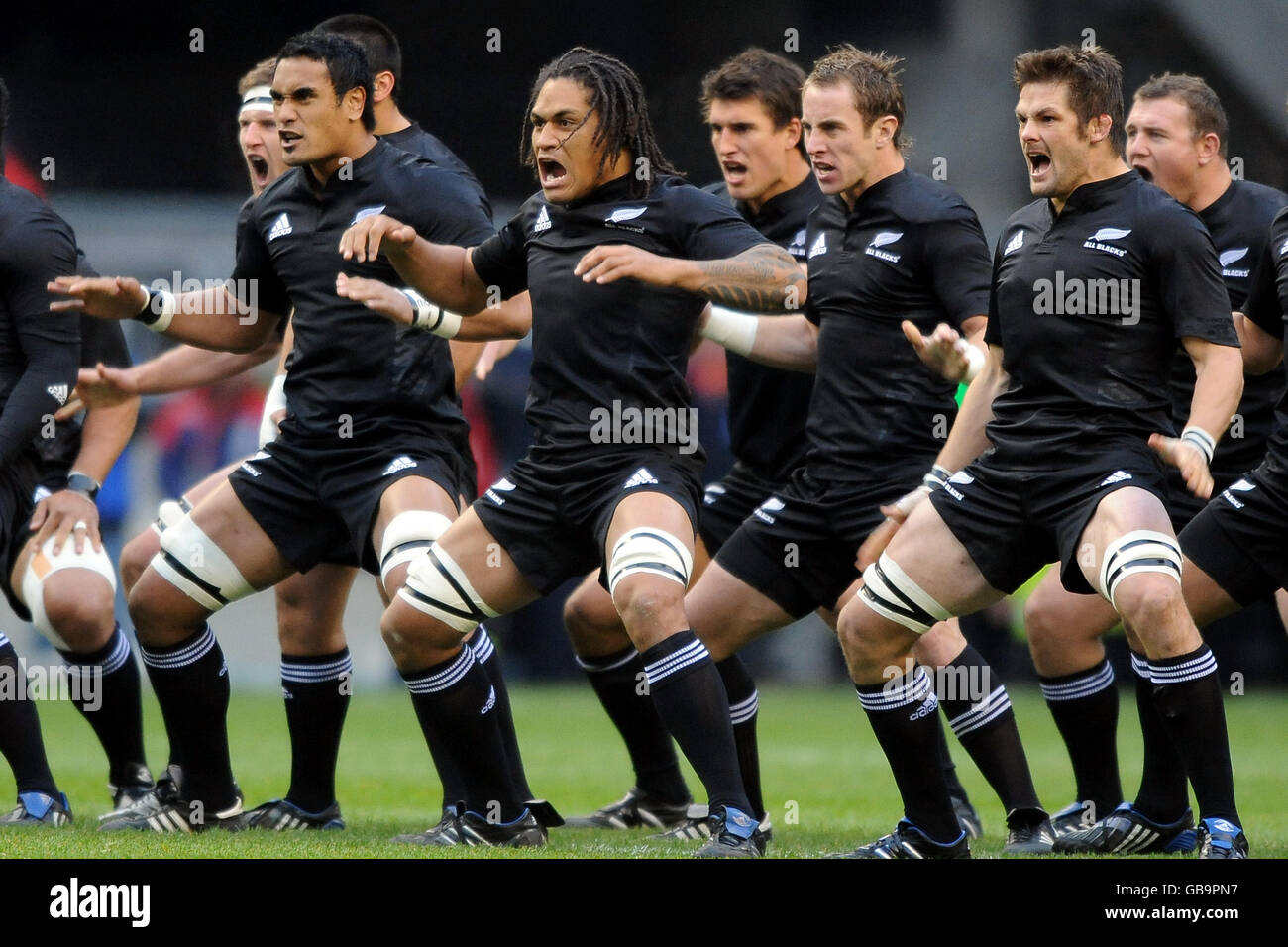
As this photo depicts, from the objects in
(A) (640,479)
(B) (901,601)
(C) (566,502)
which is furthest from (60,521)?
(B) (901,601)

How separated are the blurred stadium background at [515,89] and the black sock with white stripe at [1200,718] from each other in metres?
8.66

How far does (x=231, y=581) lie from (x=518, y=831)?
1.25m

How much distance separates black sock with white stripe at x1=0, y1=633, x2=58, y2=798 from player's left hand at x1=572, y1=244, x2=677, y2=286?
8.60 ft

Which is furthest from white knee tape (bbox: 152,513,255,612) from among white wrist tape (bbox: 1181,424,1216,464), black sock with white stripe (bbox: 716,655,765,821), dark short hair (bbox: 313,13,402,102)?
white wrist tape (bbox: 1181,424,1216,464)

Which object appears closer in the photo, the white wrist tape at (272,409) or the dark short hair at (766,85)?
the white wrist tape at (272,409)

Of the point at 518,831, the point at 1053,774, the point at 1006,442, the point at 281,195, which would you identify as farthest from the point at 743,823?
the point at 1053,774

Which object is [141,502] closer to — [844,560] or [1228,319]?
[844,560]

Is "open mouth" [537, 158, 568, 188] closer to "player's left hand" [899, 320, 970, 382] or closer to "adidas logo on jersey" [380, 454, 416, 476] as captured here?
"adidas logo on jersey" [380, 454, 416, 476]

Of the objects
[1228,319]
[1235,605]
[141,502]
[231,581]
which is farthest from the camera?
[141,502]

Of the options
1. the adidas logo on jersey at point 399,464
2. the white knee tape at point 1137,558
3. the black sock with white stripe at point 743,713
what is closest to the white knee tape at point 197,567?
the adidas logo on jersey at point 399,464

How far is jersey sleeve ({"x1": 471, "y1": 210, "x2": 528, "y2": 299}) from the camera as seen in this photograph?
19.6 feet

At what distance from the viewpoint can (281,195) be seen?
6402mm

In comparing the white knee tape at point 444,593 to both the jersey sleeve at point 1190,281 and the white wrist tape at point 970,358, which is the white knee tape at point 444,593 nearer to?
the white wrist tape at point 970,358

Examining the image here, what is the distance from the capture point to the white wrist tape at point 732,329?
6148 mm
